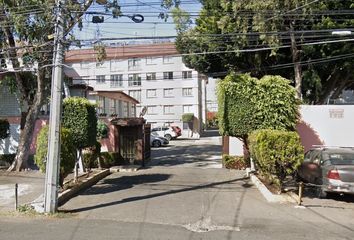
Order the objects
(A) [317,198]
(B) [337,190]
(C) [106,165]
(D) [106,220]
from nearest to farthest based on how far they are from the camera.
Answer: (D) [106,220]
(B) [337,190]
(A) [317,198]
(C) [106,165]

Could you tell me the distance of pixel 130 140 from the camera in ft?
91.2

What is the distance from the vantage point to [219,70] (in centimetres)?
3294

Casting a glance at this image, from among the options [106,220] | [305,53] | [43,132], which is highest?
[305,53]

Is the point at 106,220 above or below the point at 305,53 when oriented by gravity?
below

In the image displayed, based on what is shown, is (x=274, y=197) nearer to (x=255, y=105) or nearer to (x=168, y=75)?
(x=255, y=105)

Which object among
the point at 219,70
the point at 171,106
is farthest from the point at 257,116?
the point at 171,106

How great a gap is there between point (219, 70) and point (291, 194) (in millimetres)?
18377

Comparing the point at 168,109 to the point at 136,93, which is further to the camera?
the point at 136,93

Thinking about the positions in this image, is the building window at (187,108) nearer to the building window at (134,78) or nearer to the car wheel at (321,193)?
the building window at (134,78)

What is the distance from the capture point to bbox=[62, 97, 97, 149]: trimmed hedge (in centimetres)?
1806

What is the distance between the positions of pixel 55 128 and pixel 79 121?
4921 millimetres

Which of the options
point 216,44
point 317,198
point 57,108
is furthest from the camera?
point 216,44

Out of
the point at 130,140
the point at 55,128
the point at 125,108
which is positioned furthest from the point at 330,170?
the point at 125,108

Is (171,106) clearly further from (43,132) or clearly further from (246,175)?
(43,132)
